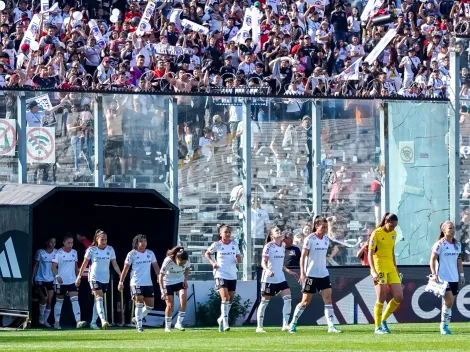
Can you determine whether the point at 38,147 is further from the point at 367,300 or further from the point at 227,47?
the point at 227,47

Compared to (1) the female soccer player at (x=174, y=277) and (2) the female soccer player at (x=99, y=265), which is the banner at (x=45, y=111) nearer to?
(2) the female soccer player at (x=99, y=265)

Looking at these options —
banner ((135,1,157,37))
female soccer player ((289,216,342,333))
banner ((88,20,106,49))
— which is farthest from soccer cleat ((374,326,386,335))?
banner ((135,1,157,37))

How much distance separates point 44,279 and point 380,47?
1154 centimetres

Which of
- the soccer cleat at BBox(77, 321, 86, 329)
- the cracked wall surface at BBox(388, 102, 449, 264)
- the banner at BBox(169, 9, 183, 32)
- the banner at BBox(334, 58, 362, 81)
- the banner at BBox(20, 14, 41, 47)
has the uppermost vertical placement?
the banner at BBox(169, 9, 183, 32)

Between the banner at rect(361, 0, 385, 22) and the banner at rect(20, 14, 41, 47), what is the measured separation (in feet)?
33.4

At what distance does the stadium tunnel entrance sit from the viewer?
896 inches

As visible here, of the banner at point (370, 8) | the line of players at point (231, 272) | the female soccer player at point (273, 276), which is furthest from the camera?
the banner at point (370, 8)

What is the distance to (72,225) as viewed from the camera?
84.4ft

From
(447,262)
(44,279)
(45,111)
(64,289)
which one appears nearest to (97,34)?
(45,111)

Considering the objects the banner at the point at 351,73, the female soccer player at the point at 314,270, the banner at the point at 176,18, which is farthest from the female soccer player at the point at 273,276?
the banner at the point at 176,18

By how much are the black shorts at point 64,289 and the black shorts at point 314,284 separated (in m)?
5.57

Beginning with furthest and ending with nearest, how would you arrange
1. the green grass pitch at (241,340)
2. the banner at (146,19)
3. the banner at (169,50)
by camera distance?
1. the banner at (146,19)
2. the banner at (169,50)
3. the green grass pitch at (241,340)

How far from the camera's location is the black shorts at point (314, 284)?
20156 millimetres

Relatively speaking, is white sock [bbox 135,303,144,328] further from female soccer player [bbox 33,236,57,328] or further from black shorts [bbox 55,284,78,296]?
female soccer player [bbox 33,236,57,328]
